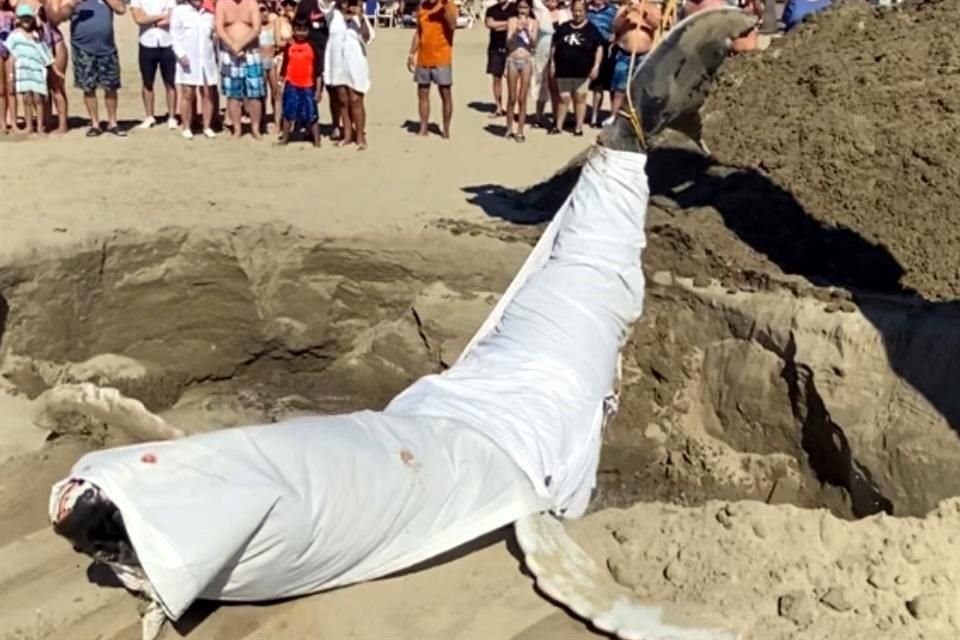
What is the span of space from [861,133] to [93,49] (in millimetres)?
6966

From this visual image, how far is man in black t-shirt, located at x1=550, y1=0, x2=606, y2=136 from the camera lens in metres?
11.6

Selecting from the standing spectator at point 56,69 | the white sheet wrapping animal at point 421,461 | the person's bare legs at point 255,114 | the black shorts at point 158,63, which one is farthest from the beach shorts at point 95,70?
the white sheet wrapping animal at point 421,461

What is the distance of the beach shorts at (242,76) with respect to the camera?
441 inches

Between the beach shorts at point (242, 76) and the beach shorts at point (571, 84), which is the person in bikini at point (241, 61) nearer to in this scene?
the beach shorts at point (242, 76)

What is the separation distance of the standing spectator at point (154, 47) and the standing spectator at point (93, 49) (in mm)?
272

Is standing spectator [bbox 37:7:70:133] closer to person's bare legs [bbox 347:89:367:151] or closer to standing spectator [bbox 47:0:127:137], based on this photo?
standing spectator [bbox 47:0:127:137]

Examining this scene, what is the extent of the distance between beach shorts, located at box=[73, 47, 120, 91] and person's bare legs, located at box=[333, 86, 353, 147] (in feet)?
6.81

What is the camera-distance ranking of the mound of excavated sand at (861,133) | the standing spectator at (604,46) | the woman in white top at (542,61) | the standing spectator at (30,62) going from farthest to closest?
the woman in white top at (542,61)
the standing spectator at (604,46)
the standing spectator at (30,62)
the mound of excavated sand at (861,133)

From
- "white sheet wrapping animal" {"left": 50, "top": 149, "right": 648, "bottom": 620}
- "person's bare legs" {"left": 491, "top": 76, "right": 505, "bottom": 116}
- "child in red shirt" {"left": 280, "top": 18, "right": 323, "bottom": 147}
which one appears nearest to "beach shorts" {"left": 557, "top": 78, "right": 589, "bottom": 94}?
"person's bare legs" {"left": 491, "top": 76, "right": 505, "bottom": 116}

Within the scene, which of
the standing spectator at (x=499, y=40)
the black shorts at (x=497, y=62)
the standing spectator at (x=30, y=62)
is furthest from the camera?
the black shorts at (x=497, y=62)

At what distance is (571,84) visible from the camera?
11828 mm

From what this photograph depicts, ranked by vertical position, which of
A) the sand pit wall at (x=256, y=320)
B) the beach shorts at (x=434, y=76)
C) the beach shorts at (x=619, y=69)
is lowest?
the sand pit wall at (x=256, y=320)

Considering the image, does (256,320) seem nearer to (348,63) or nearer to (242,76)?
(348,63)

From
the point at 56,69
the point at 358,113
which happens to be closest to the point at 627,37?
the point at 358,113
